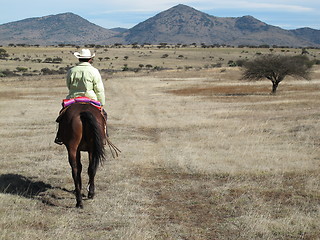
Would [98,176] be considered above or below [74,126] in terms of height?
below

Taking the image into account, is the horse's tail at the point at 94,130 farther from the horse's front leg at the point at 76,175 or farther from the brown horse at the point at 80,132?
the horse's front leg at the point at 76,175

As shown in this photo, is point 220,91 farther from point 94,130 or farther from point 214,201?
point 94,130

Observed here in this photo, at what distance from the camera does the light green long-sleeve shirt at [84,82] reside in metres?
8.54

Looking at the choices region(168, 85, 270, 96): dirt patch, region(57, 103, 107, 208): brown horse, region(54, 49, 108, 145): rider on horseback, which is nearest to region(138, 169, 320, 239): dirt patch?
region(57, 103, 107, 208): brown horse

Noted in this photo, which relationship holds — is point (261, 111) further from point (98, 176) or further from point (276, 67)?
point (98, 176)

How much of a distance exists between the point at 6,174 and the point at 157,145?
5841 millimetres

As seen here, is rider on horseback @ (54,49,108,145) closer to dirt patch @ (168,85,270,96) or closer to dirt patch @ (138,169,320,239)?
dirt patch @ (138,169,320,239)

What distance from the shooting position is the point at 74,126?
8062 mm

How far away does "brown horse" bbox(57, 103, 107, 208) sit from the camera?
26.5ft

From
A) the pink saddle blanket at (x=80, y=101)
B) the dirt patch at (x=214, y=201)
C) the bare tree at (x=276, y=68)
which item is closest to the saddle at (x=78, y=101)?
the pink saddle blanket at (x=80, y=101)

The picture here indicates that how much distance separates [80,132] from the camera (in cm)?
812

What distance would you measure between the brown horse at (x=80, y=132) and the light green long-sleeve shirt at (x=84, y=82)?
384mm

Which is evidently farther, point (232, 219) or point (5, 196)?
point (5, 196)

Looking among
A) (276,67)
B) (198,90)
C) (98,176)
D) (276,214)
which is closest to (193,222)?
(276,214)
